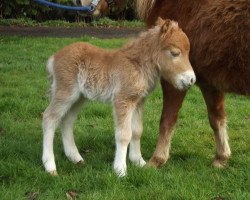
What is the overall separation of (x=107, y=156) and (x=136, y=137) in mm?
572

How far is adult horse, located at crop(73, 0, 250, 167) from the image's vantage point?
4539 mm

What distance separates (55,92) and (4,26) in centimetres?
1298

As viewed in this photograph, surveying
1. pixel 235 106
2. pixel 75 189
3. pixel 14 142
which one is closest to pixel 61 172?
pixel 75 189

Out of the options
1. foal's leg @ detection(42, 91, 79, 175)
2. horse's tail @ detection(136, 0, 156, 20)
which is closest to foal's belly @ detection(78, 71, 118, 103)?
foal's leg @ detection(42, 91, 79, 175)

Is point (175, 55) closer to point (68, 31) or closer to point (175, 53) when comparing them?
point (175, 53)

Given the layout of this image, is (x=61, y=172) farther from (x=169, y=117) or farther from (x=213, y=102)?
(x=213, y=102)

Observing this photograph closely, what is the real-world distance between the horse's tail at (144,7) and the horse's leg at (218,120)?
952 mm

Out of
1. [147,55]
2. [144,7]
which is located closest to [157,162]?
[147,55]

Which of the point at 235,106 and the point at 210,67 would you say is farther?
the point at 235,106

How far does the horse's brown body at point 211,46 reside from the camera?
4535 mm

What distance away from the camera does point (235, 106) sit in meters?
7.87

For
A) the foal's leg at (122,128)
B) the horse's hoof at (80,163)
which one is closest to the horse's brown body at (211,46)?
the foal's leg at (122,128)

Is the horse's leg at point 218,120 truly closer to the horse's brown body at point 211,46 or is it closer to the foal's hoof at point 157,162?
the horse's brown body at point 211,46

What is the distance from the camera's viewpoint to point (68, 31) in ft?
54.7
